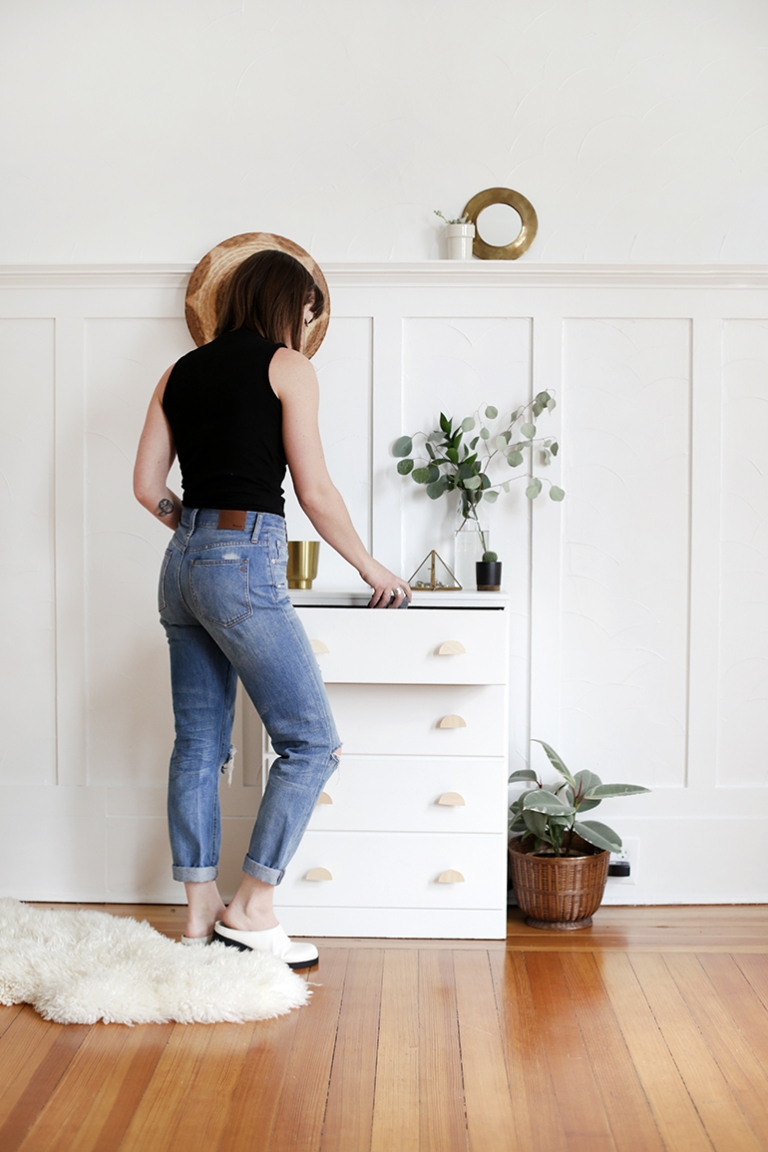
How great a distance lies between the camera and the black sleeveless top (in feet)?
5.86

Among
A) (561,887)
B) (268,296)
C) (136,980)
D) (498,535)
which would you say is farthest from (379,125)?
(136,980)

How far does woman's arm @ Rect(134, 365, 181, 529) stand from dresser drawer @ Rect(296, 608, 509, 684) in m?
0.39

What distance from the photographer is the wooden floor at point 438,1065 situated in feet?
4.38

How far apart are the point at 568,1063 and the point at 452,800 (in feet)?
2.16

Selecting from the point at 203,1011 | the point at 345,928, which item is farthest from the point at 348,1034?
the point at 345,928

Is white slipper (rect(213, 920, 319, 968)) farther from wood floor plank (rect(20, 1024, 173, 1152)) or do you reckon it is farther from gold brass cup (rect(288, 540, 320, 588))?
gold brass cup (rect(288, 540, 320, 588))

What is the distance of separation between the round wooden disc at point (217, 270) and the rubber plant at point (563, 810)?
4.33ft

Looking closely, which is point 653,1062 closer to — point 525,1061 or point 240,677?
point 525,1061

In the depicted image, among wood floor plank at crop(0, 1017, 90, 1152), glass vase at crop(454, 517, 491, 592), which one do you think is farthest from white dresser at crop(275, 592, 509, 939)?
wood floor plank at crop(0, 1017, 90, 1152)

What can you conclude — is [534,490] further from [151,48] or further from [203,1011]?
[151,48]

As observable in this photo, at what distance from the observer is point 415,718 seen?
2133 millimetres

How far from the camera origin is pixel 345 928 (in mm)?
2115

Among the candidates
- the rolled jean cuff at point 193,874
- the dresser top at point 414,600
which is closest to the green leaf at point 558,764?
the dresser top at point 414,600

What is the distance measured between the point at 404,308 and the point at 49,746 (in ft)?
4.96
